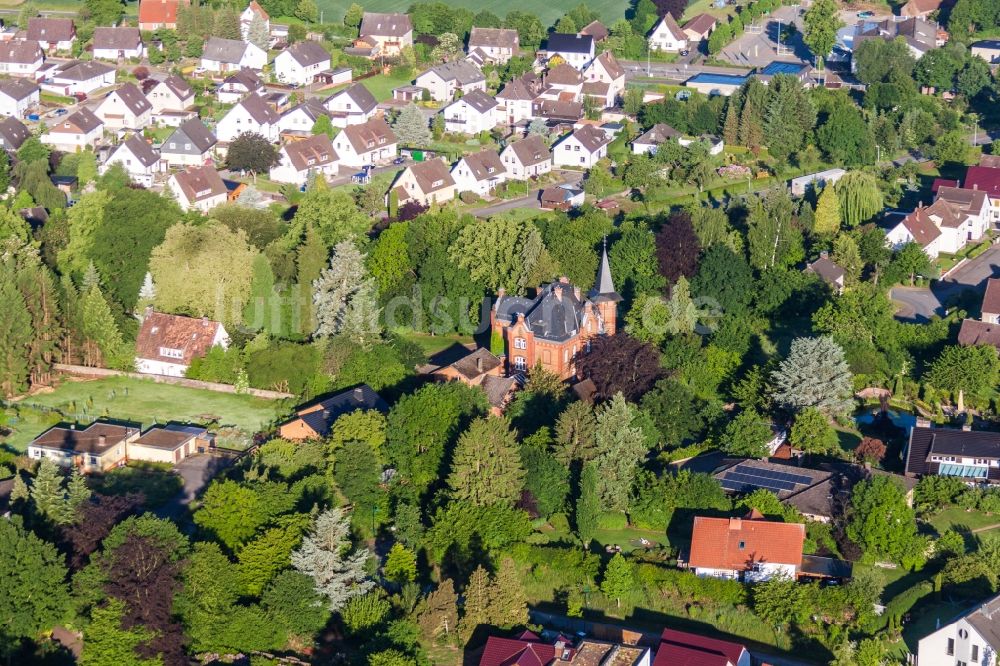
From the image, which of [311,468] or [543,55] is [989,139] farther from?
[311,468]

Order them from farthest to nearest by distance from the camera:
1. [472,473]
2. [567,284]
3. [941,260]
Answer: [941,260], [567,284], [472,473]

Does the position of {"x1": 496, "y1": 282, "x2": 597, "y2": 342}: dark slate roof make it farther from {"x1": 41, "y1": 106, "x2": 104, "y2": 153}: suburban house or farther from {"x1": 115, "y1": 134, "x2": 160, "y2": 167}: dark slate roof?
{"x1": 41, "y1": 106, "x2": 104, "y2": 153}: suburban house

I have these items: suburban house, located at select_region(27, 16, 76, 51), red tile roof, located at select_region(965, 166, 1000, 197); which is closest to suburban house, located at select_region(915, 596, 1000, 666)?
red tile roof, located at select_region(965, 166, 1000, 197)

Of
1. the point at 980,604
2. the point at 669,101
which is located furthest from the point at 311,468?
the point at 669,101

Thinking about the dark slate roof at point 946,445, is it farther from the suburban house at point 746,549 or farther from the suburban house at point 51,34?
the suburban house at point 51,34

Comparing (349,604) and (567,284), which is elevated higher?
(567,284)

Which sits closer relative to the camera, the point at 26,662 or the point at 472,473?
the point at 26,662
